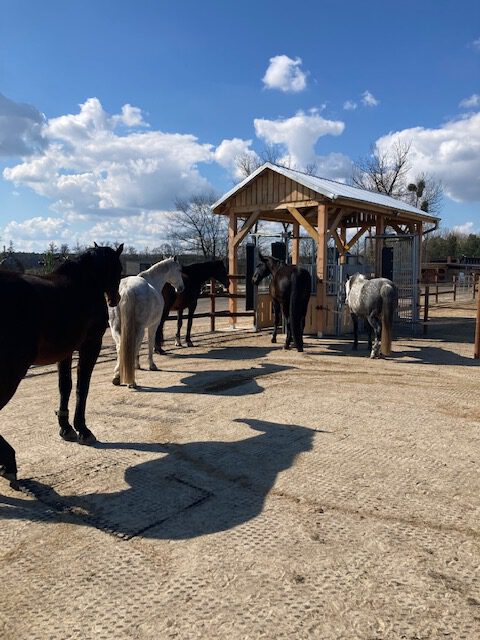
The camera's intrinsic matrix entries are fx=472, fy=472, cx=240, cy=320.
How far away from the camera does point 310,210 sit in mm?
13938

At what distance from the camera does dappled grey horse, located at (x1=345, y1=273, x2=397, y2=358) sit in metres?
8.48

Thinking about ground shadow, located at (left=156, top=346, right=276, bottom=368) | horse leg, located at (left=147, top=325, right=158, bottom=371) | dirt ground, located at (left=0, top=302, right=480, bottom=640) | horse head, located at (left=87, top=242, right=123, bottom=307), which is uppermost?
horse head, located at (left=87, top=242, right=123, bottom=307)

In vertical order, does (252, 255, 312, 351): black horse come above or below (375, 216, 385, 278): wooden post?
below

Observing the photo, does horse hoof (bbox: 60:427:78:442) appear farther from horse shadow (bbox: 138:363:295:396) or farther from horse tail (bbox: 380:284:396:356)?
horse tail (bbox: 380:284:396:356)

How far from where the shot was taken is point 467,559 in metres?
2.50

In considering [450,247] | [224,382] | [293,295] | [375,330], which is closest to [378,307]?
[375,330]

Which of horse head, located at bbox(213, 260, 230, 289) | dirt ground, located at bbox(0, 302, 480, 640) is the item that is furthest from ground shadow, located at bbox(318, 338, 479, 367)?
horse head, located at bbox(213, 260, 230, 289)

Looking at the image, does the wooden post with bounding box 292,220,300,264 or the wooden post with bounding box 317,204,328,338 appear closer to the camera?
the wooden post with bounding box 317,204,328,338

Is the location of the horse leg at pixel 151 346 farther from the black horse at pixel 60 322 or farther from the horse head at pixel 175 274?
the black horse at pixel 60 322

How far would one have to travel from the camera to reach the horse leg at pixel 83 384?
13.7ft

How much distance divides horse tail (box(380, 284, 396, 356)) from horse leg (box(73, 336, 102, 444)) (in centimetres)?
574

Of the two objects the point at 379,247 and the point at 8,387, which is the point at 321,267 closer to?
the point at 379,247

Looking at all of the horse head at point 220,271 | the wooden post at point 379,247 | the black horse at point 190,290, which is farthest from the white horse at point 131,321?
the wooden post at point 379,247

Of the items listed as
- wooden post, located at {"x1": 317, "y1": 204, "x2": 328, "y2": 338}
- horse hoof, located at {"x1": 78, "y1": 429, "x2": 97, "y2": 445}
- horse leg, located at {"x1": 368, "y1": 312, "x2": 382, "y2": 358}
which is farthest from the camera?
wooden post, located at {"x1": 317, "y1": 204, "x2": 328, "y2": 338}
